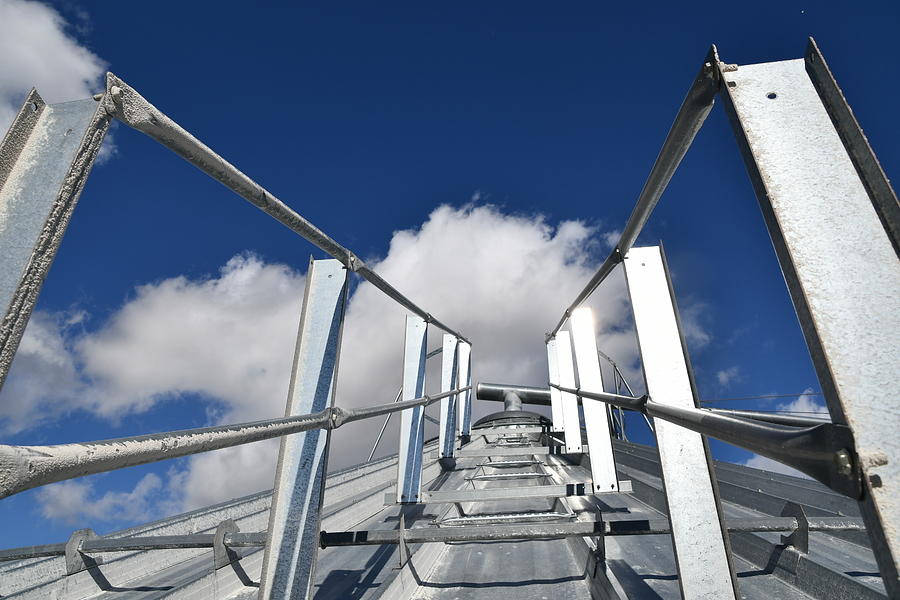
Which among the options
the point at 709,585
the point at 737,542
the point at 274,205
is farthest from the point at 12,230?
the point at 737,542

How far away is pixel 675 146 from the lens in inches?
40.1

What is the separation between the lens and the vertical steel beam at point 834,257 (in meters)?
0.49

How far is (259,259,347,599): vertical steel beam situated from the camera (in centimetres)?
118

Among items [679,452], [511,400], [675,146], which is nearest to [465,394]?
[511,400]

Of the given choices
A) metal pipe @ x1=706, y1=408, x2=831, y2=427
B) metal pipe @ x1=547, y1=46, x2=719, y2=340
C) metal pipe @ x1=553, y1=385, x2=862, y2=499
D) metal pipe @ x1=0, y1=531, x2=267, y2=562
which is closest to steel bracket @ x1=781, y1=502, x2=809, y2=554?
metal pipe @ x1=706, y1=408, x2=831, y2=427

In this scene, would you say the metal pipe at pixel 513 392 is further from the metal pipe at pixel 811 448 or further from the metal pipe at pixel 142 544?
the metal pipe at pixel 811 448

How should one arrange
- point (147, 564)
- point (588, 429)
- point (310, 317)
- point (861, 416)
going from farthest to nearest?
1. point (588, 429)
2. point (147, 564)
3. point (310, 317)
4. point (861, 416)

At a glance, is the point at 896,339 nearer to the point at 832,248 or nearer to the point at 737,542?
the point at 832,248

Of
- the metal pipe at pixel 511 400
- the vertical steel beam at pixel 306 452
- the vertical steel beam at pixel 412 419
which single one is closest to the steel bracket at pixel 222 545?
the vertical steel beam at pixel 306 452

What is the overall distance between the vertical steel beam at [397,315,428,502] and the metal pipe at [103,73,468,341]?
1695mm

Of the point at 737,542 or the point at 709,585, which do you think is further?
the point at 737,542

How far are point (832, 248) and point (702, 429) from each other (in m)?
0.42

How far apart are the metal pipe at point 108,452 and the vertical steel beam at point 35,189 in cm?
11

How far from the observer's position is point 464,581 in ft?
6.32
